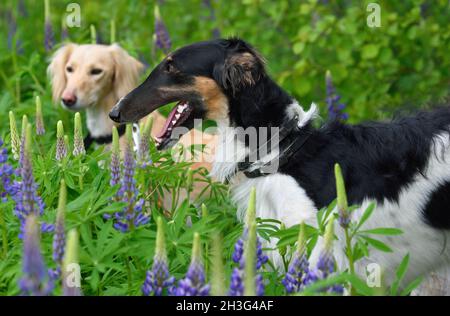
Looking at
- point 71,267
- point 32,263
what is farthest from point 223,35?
point 32,263

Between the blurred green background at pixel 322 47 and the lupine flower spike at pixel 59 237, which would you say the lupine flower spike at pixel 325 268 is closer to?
the lupine flower spike at pixel 59 237

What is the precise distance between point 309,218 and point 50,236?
1.24m

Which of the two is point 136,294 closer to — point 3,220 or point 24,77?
point 3,220

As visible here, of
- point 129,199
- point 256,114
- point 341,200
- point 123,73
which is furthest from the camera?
point 123,73

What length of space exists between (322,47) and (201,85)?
10.8ft

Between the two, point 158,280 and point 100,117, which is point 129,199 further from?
point 100,117

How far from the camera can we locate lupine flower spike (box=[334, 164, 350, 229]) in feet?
9.05

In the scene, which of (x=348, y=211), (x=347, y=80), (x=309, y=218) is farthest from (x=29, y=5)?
(x=348, y=211)

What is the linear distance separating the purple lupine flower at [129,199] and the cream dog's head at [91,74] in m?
2.77

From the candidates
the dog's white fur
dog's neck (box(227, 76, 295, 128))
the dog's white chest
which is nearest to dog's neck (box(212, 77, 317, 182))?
dog's neck (box(227, 76, 295, 128))

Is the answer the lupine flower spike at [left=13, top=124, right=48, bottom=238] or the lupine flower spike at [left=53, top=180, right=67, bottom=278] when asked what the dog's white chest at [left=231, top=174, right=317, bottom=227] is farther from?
the lupine flower spike at [left=53, top=180, right=67, bottom=278]

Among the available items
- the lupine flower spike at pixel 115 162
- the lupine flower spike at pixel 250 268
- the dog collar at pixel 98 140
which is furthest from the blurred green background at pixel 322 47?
the lupine flower spike at pixel 250 268

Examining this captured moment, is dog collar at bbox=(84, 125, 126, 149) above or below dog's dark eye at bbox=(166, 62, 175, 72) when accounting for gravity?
below

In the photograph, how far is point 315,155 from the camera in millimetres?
3963
